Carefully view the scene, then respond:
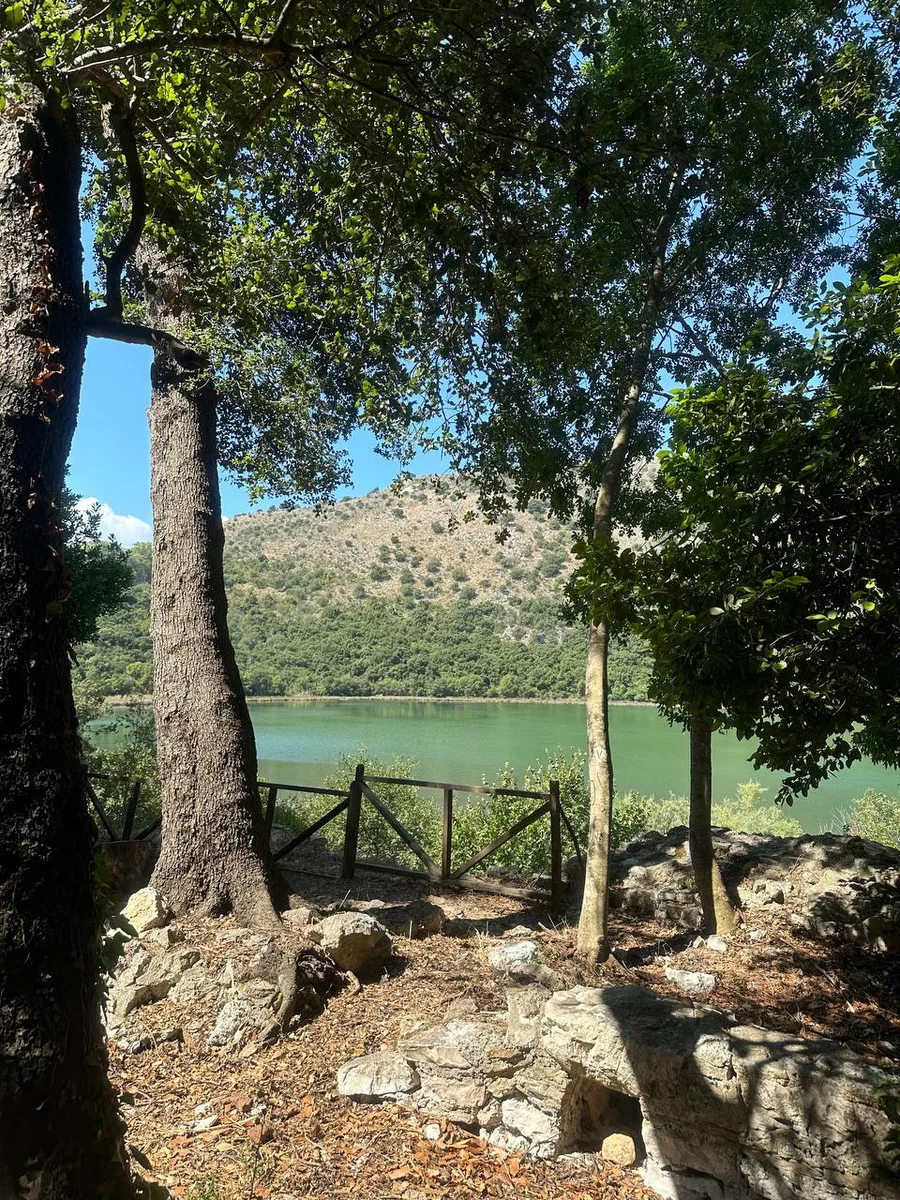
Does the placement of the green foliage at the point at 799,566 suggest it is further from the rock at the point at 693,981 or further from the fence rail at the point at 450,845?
the fence rail at the point at 450,845

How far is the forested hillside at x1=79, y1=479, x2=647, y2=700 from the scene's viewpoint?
145ft

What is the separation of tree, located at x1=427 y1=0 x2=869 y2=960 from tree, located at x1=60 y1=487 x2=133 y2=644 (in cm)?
694

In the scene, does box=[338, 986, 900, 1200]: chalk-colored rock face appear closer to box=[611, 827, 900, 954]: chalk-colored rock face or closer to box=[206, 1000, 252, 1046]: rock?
box=[206, 1000, 252, 1046]: rock

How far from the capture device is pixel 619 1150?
3.27m

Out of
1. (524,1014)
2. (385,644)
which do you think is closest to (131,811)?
(524,1014)

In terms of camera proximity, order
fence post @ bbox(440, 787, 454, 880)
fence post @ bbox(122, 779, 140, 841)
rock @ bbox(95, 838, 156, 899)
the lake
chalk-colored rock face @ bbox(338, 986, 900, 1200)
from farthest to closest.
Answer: the lake, fence post @ bbox(122, 779, 140, 841), fence post @ bbox(440, 787, 454, 880), rock @ bbox(95, 838, 156, 899), chalk-colored rock face @ bbox(338, 986, 900, 1200)

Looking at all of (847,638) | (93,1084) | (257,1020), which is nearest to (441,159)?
(847,638)

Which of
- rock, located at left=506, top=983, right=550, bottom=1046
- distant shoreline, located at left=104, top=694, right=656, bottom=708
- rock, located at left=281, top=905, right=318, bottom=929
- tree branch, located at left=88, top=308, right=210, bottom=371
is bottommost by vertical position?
distant shoreline, located at left=104, top=694, right=656, bottom=708

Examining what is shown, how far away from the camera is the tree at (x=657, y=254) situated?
516cm

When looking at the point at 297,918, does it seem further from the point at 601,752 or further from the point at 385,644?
the point at 385,644

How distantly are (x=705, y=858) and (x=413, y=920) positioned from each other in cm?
264

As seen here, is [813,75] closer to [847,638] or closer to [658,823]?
[847,638]

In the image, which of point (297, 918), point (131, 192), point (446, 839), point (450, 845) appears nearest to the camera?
point (131, 192)

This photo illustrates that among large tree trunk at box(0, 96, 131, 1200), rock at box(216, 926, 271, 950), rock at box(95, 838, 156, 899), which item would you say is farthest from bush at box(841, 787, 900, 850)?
Answer: large tree trunk at box(0, 96, 131, 1200)
